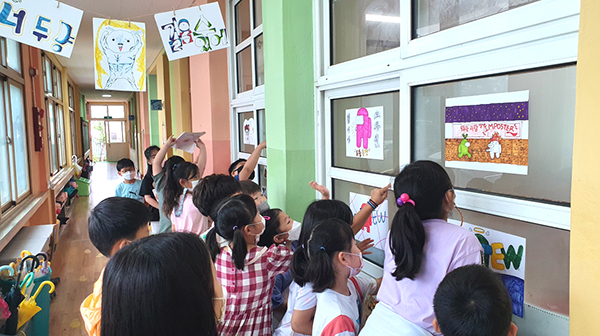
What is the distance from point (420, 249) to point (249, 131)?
254 cm

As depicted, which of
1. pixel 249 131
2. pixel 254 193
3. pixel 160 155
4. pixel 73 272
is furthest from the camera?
pixel 73 272

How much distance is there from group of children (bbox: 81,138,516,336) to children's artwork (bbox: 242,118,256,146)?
120 cm

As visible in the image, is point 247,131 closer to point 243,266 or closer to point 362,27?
point 362,27

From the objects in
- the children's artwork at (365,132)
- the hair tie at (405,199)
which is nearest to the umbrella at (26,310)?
the children's artwork at (365,132)

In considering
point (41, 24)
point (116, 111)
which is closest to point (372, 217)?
point (41, 24)

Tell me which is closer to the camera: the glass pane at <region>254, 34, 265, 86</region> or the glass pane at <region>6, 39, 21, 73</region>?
the glass pane at <region>254, 34, 265, 86</region>

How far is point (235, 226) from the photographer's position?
1.54 meters

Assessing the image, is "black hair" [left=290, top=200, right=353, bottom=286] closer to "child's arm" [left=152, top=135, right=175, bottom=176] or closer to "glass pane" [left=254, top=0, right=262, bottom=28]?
"child's arm" [left=152, top=135, right=175, bottom=176]

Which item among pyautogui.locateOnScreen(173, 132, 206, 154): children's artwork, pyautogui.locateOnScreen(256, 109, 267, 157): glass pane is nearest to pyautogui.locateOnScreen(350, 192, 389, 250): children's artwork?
pyautogui.locateOnScreen(256, 109, 267, 157): glass pane

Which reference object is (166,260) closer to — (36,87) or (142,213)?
(142,213)

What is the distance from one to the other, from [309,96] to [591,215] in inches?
62.7

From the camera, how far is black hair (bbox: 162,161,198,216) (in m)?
2.47

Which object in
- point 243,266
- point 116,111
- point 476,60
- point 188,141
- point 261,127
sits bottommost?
point 243,266

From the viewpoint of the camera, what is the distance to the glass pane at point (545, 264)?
109 centimetres
